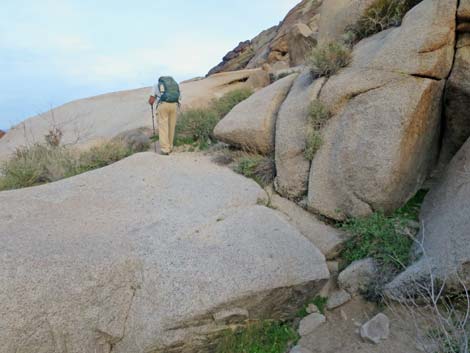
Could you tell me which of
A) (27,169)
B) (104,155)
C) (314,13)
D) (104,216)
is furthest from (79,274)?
(314,13)

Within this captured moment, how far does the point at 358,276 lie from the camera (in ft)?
16.7

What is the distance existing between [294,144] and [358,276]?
9.56 ft

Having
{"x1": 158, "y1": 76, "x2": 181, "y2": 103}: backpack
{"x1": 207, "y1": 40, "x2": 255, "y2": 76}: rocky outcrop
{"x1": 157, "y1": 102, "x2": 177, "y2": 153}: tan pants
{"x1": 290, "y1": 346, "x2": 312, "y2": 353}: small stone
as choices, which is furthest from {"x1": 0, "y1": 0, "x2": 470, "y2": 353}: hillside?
{"x1": 207, "y1": 40, "x2": 255, "y2": 76}: rocky outcrop

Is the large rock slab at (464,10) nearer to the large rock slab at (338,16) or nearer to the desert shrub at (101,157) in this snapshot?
the large rock slab at (338,16)

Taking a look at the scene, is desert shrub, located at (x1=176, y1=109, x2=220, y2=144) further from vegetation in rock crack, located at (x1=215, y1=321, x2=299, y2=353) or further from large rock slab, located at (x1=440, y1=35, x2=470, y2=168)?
vegetation in rock crack, located at (x1=215, y1=321, x2=299, y2=353)

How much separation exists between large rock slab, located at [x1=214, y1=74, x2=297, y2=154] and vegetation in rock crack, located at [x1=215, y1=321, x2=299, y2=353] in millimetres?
4085

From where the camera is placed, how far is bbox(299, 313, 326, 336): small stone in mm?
4754

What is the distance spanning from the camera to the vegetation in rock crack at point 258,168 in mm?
7566

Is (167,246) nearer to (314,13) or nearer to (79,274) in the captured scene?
(79,274)

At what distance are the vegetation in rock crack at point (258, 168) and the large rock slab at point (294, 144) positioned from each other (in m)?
0.33

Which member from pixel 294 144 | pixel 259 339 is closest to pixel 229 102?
pixel 294 144

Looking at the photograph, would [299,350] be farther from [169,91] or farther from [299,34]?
[299,34]

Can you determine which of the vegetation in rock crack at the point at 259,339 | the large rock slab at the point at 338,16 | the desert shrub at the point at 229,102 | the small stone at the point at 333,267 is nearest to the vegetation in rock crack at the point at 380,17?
the large rock slab at the point at 338,16

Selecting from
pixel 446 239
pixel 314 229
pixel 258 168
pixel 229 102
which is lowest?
pixel 314 229
